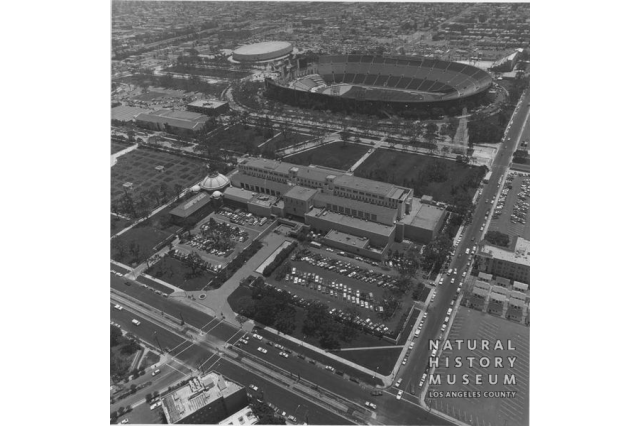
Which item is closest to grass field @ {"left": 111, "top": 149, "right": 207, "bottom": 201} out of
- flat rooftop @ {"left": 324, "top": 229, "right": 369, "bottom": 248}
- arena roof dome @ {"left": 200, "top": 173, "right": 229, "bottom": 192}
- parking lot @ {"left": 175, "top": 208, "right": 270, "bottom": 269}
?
arena roof dome @ {"left": 200, "top": 173, "right": 229, "bottom": 192}

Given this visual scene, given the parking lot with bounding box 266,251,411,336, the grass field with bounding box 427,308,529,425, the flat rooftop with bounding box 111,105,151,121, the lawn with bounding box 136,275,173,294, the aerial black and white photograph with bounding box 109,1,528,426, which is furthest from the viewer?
the flat rooftop with bounding box 111,105,151,121

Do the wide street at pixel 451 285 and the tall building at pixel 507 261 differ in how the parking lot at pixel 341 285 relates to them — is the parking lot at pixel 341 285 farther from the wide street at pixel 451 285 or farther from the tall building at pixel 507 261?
the tall building at pixel 507 261

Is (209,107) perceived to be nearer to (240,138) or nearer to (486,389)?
(240,138)

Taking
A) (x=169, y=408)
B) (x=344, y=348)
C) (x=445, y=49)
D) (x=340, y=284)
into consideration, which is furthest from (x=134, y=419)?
(x=445, y=49)

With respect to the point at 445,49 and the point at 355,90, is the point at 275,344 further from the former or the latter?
the point at 445,49

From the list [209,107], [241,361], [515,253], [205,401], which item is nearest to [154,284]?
[241,361]

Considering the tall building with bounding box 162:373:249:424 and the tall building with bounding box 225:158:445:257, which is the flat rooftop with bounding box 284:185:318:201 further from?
the tall building with bounding box 162:373:249:424
